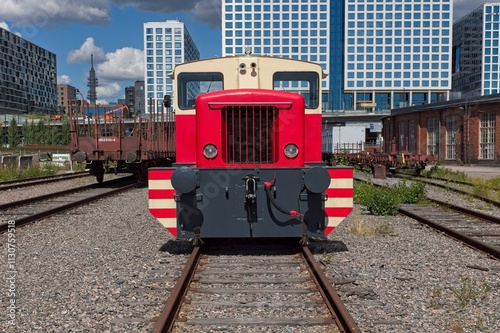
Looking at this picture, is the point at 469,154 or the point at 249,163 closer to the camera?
the point at 249,163

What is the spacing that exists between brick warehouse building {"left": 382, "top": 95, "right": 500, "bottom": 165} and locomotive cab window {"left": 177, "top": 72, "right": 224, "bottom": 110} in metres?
25.9

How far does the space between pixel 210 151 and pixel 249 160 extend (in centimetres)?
57

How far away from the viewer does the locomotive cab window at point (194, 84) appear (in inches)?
290

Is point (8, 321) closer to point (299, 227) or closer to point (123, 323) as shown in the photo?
point (123, 323)

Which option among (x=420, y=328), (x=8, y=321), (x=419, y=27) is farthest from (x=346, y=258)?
(x=419, y=27)

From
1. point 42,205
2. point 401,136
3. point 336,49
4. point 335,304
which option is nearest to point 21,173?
point 42,205

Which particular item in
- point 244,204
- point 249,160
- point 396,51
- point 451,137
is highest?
point 396,51

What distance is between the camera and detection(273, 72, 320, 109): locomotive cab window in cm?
735

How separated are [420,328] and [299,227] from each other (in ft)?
8.26

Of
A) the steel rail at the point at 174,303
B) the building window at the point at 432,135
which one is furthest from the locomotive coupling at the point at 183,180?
the building window at the point at 432,135

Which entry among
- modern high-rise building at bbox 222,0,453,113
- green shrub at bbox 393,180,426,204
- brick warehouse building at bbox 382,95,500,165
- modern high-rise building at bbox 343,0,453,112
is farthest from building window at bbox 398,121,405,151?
modern high-rise building at bbox 222,0,453,113

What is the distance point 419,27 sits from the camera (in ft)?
311

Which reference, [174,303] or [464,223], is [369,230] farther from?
[174,303]

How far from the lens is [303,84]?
24.4 ft
